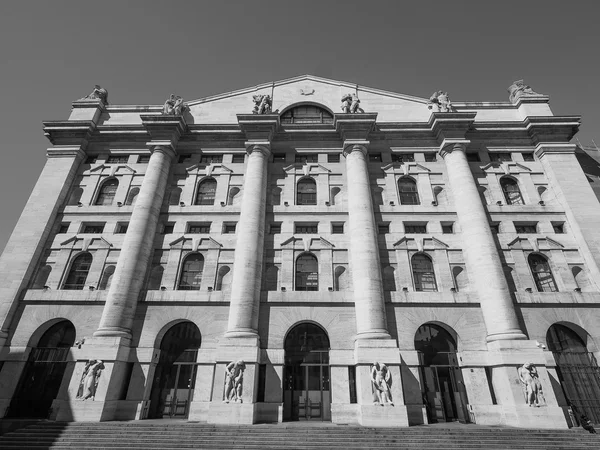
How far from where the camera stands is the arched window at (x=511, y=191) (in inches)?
1139

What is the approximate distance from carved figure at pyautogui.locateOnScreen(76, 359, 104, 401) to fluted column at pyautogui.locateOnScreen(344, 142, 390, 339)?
16.1 metres

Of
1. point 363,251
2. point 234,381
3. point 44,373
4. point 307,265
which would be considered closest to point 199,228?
point 307,265

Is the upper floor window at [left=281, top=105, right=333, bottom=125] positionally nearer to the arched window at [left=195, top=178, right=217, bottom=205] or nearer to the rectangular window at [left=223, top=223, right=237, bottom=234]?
the arched window at [left=195, top=178, right=217, bottom=205]

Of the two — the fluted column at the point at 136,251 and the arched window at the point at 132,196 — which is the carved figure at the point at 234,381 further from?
the arched window at the point at 132,196

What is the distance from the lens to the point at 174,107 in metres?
31.9

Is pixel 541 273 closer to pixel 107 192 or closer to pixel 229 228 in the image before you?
pixel 229 228

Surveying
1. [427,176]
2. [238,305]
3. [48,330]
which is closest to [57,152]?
[48,330]

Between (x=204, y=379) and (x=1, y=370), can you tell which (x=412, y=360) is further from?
(x=1, y=370)

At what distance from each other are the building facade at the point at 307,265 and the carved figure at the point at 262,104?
8.5 inches

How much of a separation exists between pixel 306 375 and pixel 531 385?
43.0 feet

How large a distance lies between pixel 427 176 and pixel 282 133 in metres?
13.3

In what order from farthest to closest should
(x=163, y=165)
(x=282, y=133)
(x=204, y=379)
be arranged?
(x=282, y=133) < (x=163, y=165) < (x=204, y=379)

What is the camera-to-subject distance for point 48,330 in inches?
954

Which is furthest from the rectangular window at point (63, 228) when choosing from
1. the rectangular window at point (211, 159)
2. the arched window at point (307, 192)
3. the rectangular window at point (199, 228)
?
the arched window at point (307, 192)
